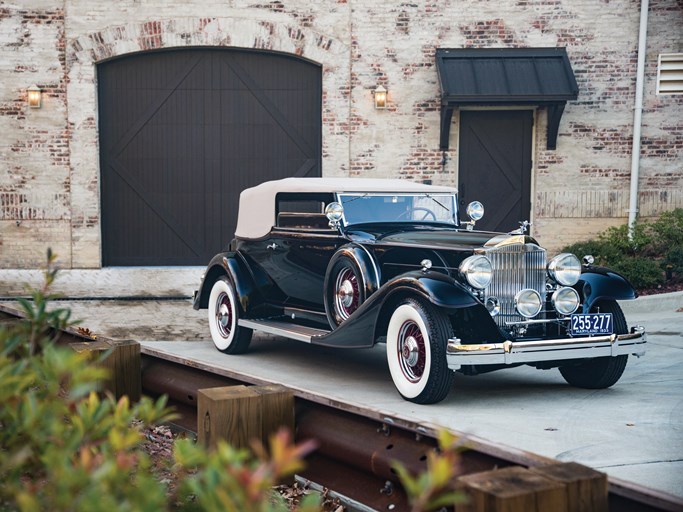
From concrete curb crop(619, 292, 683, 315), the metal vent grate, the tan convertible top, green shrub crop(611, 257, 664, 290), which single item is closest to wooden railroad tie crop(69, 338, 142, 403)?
the tan convertible top

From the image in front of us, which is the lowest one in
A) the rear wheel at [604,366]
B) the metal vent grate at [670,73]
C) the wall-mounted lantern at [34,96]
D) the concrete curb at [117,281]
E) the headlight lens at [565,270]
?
the concrete curb at [117,281]

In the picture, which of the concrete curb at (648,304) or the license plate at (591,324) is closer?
the license plate at (591,324)

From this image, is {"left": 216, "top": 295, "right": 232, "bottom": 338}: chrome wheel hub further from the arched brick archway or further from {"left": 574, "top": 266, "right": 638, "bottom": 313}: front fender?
the arched brick archway

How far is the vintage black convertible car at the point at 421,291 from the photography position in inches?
236

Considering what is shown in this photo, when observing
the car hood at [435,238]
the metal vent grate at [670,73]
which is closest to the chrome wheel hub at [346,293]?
the car hood at [435,238]

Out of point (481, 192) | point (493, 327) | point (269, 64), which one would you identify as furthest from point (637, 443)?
point (269, 64)

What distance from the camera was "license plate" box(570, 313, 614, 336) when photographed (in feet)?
20.7

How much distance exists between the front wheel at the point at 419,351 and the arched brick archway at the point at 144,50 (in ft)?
27.0

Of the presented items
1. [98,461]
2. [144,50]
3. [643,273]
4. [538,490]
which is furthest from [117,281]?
[98,461]

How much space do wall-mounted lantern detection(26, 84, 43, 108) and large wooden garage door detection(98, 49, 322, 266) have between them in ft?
3.23

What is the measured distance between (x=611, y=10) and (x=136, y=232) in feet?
28.4

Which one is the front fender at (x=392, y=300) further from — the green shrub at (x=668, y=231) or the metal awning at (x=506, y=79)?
the metal awning at (x=506, y=79)

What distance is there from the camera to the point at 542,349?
598 centimetres

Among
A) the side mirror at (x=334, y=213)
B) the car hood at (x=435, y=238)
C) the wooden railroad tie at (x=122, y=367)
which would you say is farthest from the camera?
the side mirror at (x=334, y=213)
